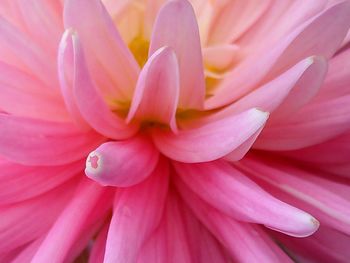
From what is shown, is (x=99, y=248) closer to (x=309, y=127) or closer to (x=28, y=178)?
(x=28, y=178)

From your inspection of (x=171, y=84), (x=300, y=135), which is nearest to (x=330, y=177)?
(x=300, y=135)

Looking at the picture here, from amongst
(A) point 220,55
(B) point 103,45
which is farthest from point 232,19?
(B) point 103,45

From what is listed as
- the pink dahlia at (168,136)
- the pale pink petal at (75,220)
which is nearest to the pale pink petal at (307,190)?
the pink dahlia at (168,136)

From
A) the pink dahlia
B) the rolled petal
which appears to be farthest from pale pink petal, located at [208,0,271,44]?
the rolled petal

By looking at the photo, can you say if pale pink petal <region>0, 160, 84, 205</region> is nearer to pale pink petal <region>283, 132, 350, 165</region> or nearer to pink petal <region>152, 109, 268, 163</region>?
pink petal <region>152, 109, 268, 163</region>

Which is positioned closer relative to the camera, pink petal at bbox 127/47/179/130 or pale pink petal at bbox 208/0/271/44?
pink petal at bbox 127/47/179/130

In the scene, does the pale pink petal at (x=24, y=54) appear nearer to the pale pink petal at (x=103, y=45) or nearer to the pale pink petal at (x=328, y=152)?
the pale pink petal at (x=103, y=45)
